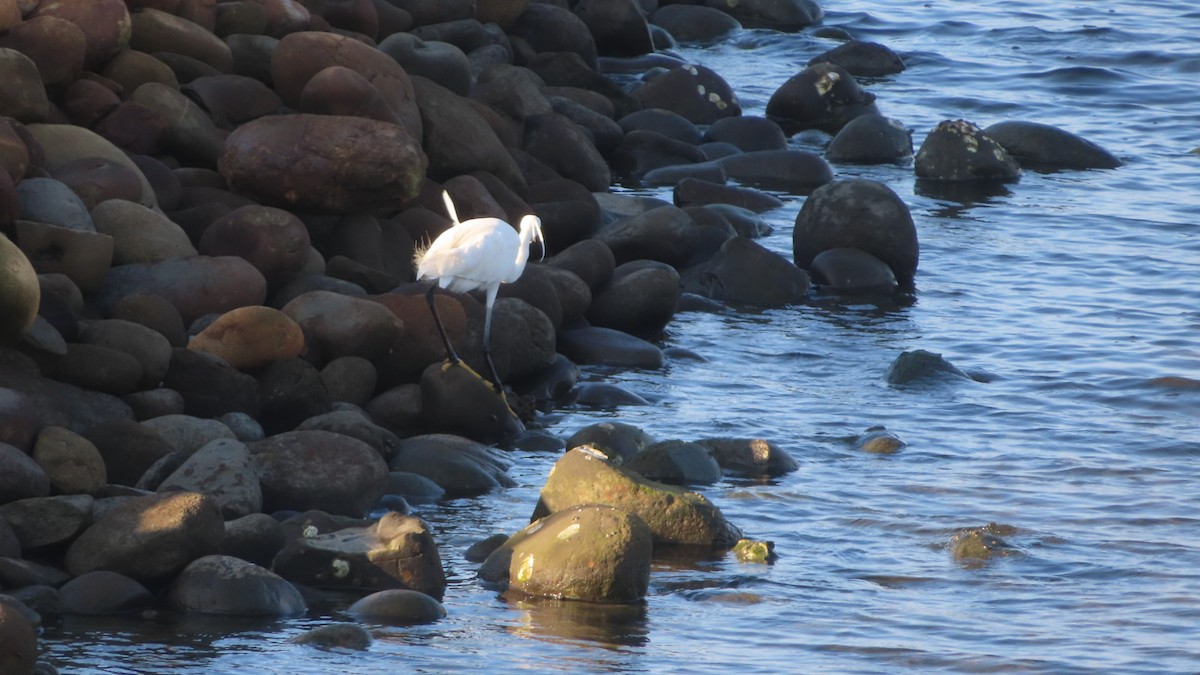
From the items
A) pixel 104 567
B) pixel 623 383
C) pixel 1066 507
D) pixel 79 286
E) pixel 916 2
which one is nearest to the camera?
pixel 104 567

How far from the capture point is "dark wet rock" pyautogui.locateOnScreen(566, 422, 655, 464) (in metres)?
9.12

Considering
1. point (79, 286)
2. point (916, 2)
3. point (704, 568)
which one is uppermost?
point (916, 2)

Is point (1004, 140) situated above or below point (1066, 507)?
above

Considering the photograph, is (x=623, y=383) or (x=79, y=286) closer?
(x=79, y=286)

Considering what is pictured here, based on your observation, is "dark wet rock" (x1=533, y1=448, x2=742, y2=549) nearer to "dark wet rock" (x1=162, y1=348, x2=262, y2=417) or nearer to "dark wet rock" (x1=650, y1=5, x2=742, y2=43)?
"dark wet rock" (x1=162, y1=348, x2=262, y2=417)

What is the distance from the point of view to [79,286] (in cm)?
920

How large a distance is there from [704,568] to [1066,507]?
2.14 metres

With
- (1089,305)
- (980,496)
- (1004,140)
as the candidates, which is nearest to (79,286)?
(980,496)

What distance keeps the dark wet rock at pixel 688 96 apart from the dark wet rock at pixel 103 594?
41.1ft

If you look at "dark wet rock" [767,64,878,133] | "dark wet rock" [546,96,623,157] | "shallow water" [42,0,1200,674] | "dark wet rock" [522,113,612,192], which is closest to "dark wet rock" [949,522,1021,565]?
"shallow water" [42,0,1200,674]

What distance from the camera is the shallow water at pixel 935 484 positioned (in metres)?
6.50

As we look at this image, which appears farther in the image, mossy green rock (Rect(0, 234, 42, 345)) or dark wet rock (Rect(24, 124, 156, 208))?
dark wet rock (Rect(24, 124, 156, 208))

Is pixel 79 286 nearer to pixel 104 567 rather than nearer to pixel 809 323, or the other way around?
pixel 104 567

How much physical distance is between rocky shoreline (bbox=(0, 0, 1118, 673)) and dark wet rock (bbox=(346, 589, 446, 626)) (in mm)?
14
